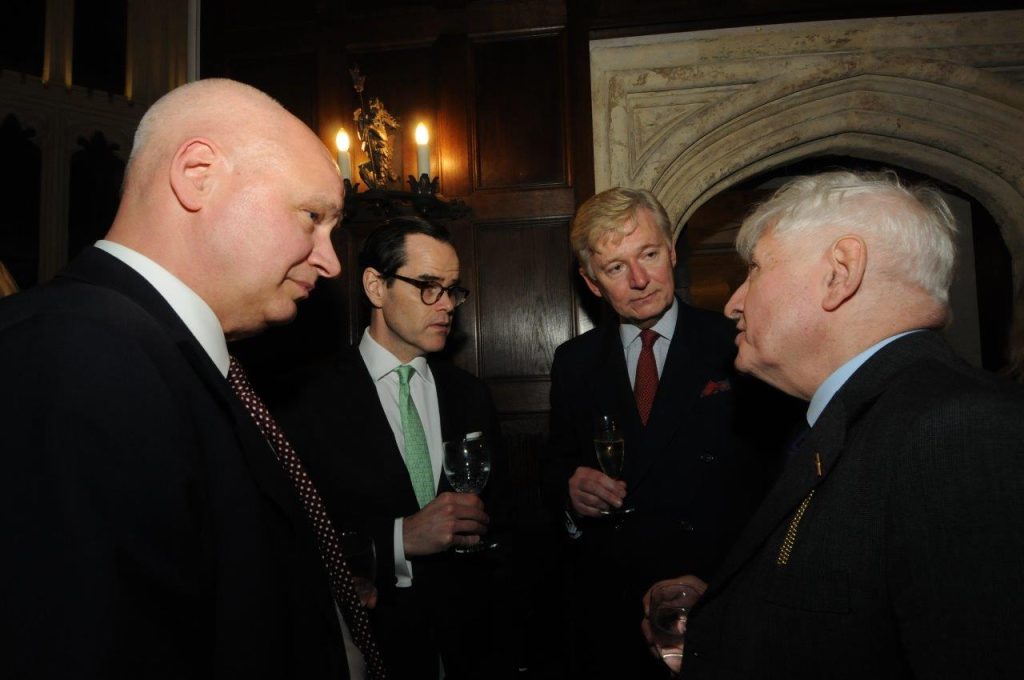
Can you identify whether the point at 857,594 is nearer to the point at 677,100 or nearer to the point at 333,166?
the point at 333,166

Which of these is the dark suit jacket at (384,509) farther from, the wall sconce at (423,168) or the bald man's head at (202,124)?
the wall sconce at (423,168)

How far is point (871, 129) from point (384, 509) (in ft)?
11.0

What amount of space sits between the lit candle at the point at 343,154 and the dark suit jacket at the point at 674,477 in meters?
1.97

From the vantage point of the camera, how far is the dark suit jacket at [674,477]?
6.84 feet

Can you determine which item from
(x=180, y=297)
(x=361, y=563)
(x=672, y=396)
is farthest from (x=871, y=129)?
(x=180, y=297)

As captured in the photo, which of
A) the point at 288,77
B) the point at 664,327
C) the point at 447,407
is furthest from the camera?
the point at 288,77

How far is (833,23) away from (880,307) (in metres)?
3.08

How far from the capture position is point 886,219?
1205 mm

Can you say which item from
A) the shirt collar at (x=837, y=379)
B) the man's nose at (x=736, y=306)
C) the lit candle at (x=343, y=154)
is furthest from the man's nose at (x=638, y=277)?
the lit candle at (x=343, y=154)

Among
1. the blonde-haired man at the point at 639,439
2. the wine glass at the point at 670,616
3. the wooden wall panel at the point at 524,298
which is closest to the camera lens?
the wine glass at the point at 670,616

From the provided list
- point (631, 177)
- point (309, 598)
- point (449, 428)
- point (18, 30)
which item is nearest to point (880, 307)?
point (309, 598)

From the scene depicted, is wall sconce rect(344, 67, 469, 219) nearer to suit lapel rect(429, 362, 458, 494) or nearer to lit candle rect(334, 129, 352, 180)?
lit candle rect(334, 129, 352, 180)

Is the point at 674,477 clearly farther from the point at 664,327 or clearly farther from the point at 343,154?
the point at 343,154

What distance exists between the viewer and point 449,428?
2471 mm
